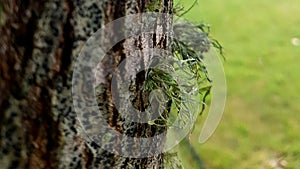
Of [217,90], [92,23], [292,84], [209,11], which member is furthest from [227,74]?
[92,23]

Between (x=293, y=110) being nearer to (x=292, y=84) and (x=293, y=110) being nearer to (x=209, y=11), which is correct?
(x=292, y=84)

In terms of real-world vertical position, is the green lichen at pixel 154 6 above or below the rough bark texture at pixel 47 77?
above

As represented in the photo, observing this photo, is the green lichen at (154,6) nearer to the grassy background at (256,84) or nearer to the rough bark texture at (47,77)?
the rough bark texture at (47,77)

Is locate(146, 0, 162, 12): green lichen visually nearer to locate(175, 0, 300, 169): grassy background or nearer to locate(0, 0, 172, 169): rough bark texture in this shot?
locate(0, 0, 172, 169): rough bark texture

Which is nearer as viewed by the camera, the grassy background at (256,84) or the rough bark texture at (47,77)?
the rough bark texture at (47,77)

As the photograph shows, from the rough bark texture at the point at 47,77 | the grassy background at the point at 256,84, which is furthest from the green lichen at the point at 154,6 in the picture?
the grassy background at the point at 256,84

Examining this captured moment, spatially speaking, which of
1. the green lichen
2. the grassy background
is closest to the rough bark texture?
the green lichen
